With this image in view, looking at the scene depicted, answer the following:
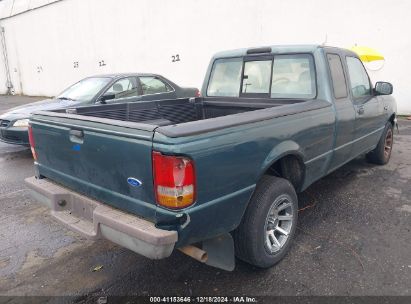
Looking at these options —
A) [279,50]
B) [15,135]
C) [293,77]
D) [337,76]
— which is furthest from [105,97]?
[337,76]

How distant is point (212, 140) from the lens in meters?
2.33

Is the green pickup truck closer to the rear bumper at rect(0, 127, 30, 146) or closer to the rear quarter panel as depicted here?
the rear quarter panel

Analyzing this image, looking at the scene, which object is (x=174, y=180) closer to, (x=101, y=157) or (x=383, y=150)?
(x=101, y=157)

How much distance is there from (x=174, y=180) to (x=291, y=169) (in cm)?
160

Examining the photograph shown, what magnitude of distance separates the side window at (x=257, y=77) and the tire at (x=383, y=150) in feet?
8.34

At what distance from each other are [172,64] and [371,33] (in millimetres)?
7789

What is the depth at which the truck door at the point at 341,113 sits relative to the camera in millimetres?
3848

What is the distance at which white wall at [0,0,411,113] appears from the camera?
388 inches

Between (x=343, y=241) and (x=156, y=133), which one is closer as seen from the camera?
(x=156, y=133)

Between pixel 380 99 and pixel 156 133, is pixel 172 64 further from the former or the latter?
pixel 156 133

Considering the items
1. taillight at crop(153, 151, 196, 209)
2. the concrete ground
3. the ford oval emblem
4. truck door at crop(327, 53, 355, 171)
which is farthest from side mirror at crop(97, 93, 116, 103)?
taillight at crop(153, 151, 196, 209)

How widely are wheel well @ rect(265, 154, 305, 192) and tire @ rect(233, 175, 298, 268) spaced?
0.79 ft

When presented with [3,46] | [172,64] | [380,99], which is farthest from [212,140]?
[3,46]

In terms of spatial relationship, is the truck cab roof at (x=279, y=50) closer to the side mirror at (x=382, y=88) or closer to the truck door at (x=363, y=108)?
the truck door at (x=363, y=108)
